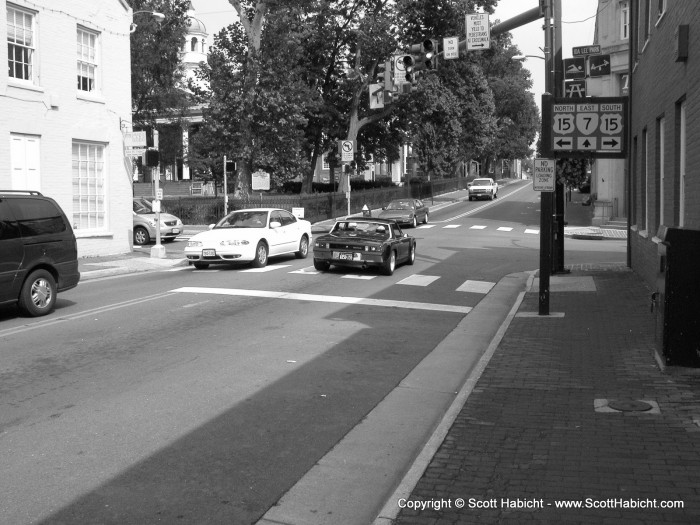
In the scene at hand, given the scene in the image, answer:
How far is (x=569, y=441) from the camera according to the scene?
6051 millimetres

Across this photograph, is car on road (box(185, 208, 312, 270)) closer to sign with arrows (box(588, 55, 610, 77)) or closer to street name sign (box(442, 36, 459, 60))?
street name sign (box(442, 36, 459, 60))

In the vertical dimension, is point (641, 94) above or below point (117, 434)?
above

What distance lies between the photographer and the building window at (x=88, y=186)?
2191cm

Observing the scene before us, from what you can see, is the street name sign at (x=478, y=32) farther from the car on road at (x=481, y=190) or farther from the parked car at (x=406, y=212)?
the car on road at (x=481, y=190)

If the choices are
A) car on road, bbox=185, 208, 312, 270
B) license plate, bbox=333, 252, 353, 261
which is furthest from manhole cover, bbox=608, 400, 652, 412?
car on road, bbox=185, 208, 312, 270

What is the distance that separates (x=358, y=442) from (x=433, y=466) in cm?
96

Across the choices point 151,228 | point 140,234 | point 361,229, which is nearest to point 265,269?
point 361,229

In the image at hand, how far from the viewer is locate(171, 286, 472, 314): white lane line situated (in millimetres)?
13930

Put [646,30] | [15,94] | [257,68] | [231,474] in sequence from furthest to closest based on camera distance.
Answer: [257,68], [15,94], [646,30], [231,474]

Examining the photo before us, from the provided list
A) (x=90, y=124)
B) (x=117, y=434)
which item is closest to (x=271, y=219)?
(x=90, y=124)

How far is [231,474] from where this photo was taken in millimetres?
5547

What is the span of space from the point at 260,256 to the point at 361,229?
262cm

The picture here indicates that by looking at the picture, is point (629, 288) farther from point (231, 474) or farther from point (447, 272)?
point (231, 474)

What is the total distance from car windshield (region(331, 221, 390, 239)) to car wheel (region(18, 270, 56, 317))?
778cm
